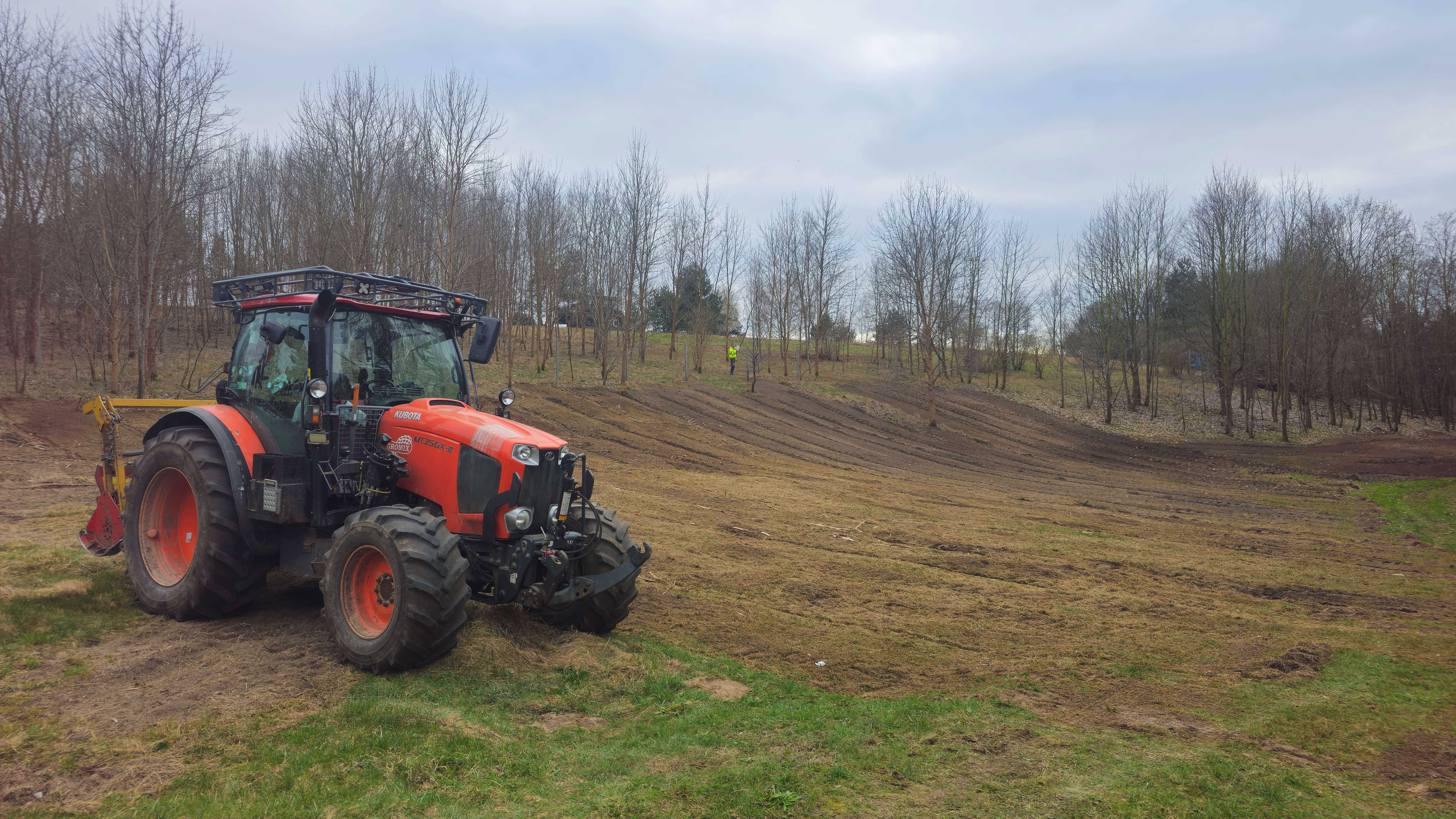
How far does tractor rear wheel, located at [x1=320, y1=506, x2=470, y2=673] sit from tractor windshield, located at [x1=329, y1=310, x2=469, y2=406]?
127 centimetres

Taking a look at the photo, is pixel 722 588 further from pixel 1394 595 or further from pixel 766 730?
pixel 1394 595

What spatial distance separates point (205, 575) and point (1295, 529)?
15.9 meters

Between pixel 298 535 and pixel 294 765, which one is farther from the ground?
pixel 298 535

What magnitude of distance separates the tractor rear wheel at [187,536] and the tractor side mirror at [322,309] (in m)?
1.27

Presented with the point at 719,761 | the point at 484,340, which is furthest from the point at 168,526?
the point at 719,761

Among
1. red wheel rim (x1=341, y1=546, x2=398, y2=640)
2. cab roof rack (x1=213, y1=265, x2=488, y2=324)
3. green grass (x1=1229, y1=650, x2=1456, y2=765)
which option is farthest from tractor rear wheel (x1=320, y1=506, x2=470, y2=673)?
green grass (x1=1229, y1=650, x2=1456, y2=765)

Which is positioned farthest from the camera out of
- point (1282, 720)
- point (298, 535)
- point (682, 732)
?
point (298, 535)

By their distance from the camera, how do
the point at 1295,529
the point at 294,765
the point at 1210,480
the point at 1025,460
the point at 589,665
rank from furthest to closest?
the point at 1025,460 < the point at 1210,480 < the point at 1295,529 < the point at 589,665 < the point at 294,765

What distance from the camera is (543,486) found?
218 inches

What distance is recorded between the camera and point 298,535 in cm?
624

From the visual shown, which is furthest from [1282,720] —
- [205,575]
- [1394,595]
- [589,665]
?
[205,575]

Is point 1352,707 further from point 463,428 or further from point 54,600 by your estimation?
point 54,600

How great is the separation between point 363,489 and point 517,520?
1.44 m

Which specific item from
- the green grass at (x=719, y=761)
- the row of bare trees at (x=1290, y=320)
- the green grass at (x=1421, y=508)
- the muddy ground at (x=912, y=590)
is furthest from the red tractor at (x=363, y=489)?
the row of bare trees at (x=1290, y=320)
